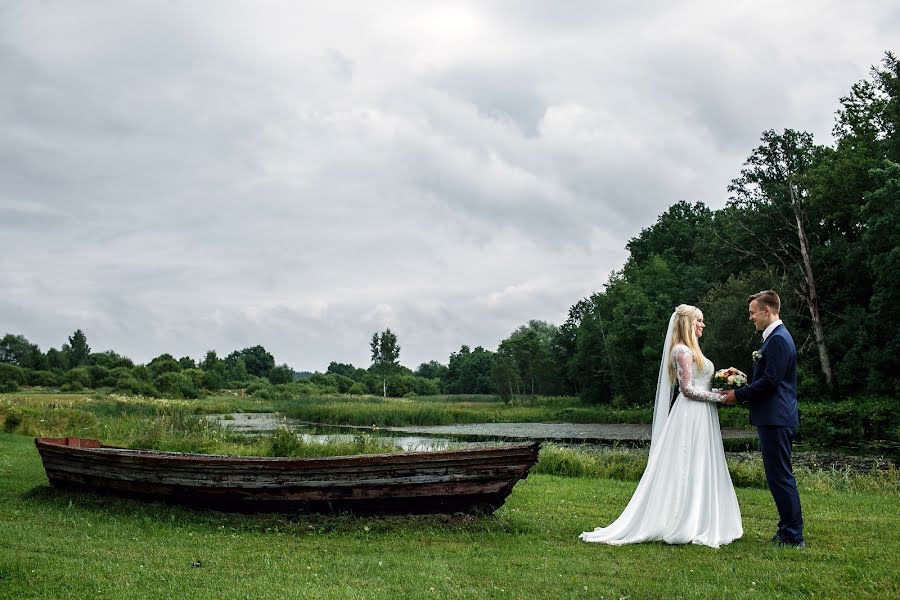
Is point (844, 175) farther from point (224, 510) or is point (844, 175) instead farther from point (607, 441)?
point (224, 510)

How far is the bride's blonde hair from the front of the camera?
7668 mm

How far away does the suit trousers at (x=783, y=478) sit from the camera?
6.95 metres

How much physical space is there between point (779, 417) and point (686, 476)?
1.10 metres

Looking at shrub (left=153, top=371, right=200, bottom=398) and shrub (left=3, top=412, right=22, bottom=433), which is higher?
shrub (left=153, top=371, right=200, bottom=398)

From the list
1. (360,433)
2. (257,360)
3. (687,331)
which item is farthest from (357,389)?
(687,331)

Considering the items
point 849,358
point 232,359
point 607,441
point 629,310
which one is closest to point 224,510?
point 607,441

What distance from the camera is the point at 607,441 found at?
27141mm

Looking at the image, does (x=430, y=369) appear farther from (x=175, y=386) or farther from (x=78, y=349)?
(x=175, y=386)

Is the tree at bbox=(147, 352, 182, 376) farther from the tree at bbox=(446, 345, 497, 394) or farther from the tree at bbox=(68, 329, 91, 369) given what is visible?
the tree at bbox=(446, 345, 497, 394)

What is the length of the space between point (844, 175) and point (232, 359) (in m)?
99.9

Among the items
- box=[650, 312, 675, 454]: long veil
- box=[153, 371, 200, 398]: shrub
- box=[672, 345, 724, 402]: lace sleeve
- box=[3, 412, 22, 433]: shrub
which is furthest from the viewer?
box=[153, 371, 200, 398]: shrub

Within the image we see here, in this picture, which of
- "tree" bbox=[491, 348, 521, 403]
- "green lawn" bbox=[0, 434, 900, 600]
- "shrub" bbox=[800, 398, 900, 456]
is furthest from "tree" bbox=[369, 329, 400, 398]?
"green lawn" bbox=[0, 434, 900, 600]

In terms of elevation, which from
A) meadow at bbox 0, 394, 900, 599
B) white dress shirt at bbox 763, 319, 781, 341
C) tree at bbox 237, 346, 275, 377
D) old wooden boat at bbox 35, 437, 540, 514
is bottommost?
meadow at bbox 0, 394, 900, 599

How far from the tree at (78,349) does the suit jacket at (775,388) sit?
101 metres
